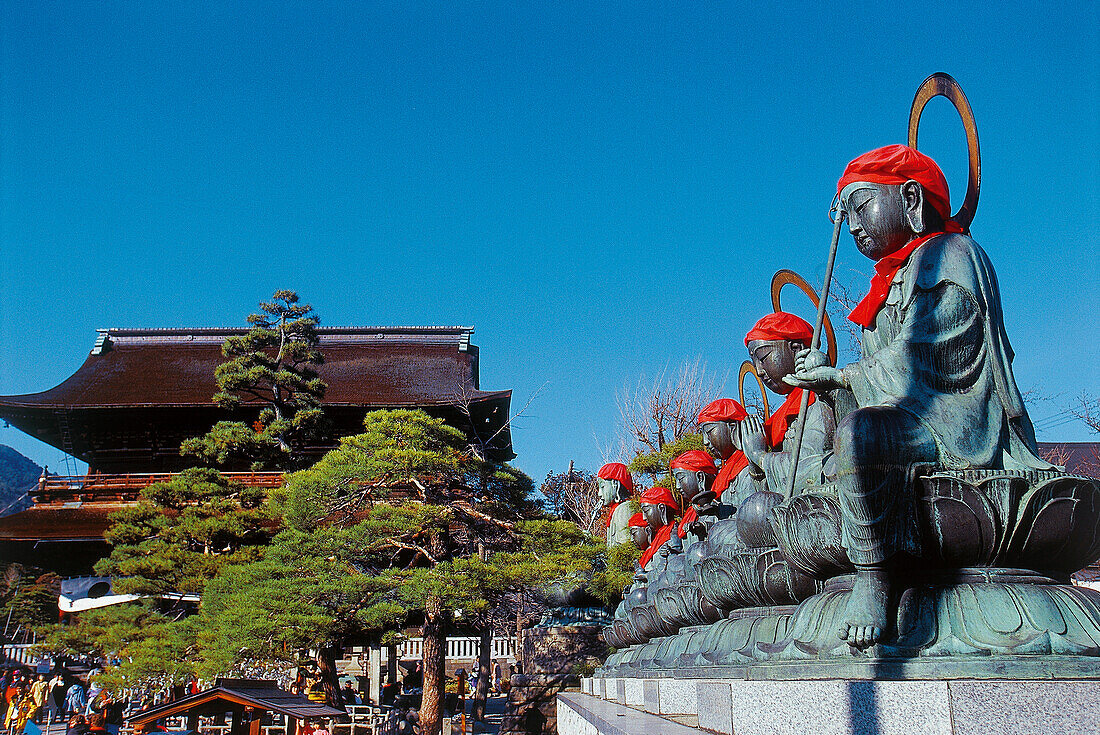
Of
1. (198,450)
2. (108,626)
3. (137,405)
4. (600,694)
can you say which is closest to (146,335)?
(137,405)

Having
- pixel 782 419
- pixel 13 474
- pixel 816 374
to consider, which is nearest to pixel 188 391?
pixel 782 419

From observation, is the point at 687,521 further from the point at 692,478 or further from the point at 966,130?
the point at 966,130

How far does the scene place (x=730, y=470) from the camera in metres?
5.41

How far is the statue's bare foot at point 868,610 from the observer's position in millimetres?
2160

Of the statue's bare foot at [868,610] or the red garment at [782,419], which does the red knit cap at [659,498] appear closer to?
the red garment at [782,419]

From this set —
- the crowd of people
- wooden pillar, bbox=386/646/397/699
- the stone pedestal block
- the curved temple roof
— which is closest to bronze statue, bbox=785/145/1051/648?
the stone pedestal block

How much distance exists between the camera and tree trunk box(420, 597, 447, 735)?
30.4ft

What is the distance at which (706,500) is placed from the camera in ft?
18.0

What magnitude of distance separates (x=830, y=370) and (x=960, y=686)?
1.15 meters

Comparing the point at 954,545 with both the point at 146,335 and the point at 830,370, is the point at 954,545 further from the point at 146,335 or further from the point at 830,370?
the point at 146,335

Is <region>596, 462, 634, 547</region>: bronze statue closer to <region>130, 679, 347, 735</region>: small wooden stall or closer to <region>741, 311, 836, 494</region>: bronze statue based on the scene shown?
<region>130, 679, 347, 735</region>: small wooden stall

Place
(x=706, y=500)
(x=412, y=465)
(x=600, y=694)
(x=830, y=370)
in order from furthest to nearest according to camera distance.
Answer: (x=412, y=465), (x=600, y=694), (x=706, y=500), (x=830, y=370)

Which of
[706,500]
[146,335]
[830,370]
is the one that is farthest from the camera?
[146,335]

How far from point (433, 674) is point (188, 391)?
12.6 meters
